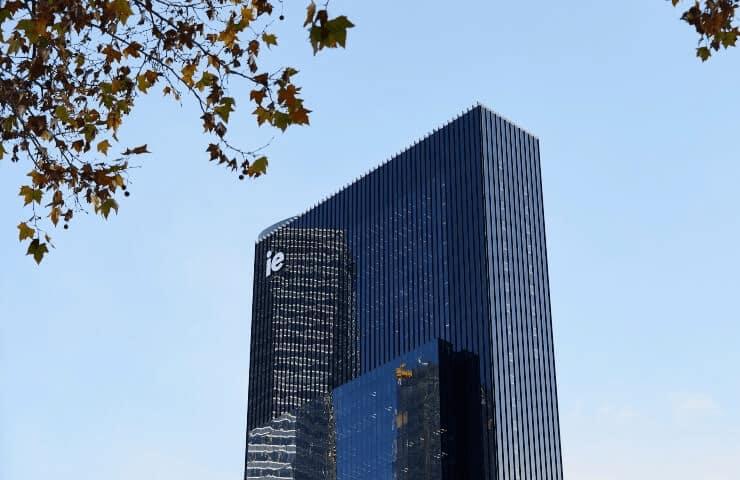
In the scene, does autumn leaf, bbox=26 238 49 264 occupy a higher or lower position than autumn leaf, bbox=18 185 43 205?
lower

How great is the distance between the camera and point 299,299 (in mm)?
166750

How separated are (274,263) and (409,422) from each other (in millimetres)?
50560

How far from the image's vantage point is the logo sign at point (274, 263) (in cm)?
17050

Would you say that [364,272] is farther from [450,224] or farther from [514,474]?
[514,474]

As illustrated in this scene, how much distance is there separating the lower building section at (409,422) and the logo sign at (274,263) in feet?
99.0

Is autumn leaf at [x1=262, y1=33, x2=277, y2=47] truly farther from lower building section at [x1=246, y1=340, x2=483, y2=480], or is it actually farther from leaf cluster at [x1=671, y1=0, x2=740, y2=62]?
lower building section at [x1=246, y1=340, x2=483, y2=480]

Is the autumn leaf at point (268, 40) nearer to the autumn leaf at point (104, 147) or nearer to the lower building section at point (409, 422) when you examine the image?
the autumn leaf at point (104, 147)

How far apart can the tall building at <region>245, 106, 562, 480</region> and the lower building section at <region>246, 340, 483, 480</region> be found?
171 mm

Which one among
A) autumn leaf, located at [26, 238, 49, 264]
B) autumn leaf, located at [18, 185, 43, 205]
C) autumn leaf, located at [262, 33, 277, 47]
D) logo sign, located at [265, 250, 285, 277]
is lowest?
autumn leaf, located at [26, 238, 49, 264]

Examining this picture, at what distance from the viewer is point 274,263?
172 metres

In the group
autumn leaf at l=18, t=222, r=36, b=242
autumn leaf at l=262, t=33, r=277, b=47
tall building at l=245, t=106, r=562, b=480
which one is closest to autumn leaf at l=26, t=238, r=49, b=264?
autumn leaf at l=18, t=222, r=36, b=242

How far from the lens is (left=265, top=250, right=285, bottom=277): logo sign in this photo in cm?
17050

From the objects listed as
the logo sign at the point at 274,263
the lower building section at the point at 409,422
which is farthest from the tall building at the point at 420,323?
the logo sign at the point at 274,263

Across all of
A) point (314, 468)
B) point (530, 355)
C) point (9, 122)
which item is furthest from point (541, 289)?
point (9, 122)
